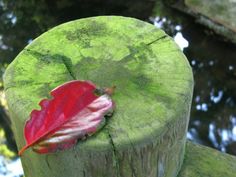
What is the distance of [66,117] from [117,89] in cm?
20

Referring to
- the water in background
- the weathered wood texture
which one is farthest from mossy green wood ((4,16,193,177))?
the weathered wood texture

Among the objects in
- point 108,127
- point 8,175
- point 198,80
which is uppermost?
point 108,127

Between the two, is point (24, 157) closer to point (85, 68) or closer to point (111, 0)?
point (85, 68)

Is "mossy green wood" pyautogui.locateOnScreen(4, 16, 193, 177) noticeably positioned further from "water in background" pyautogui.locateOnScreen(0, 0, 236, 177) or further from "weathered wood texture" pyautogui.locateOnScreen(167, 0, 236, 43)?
"weathered wood texture" pyautogui.locateOnScreen(167, 0, 236, 43)

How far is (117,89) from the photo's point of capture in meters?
1.28

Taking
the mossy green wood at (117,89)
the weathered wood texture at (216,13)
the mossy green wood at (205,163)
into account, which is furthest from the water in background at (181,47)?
the mossy green wood at (117,89)

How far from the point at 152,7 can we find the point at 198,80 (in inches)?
54.1

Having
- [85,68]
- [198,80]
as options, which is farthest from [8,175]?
[85,68]

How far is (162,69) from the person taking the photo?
1351mm

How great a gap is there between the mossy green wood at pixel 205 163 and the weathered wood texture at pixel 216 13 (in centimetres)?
329

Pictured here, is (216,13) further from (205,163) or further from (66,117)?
(66,117)

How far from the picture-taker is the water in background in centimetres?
402

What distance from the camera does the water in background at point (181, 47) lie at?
13.2ft

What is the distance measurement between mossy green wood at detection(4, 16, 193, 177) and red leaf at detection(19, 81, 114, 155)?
0.04 m
